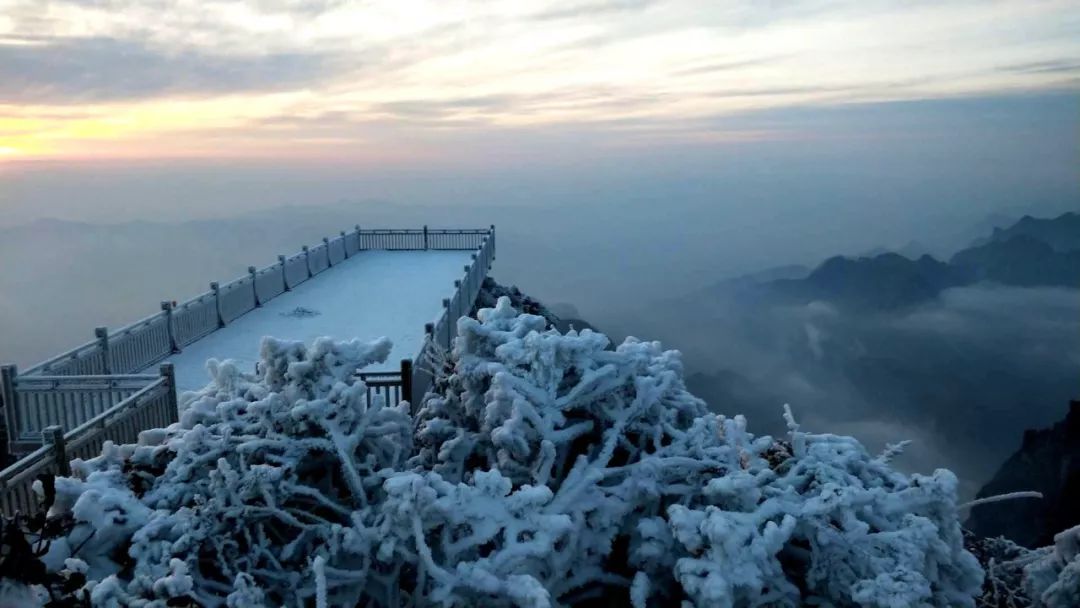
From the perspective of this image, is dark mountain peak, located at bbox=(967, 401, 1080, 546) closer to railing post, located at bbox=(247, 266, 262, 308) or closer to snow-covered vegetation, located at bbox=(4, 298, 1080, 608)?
snow-covered vegetation, located at bbox=(4, 298, 1080, 608)

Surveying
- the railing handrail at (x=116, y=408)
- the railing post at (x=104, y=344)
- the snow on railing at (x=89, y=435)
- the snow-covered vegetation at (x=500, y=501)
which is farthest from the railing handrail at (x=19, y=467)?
the railing post at (x=104, y=344)

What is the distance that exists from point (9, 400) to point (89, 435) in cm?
328

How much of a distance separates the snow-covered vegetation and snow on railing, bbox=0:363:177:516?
→ 0.88m

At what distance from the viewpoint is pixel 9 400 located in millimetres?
10875

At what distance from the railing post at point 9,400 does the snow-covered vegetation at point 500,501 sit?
4.73 m

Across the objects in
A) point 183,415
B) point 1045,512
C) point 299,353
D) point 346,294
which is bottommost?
point 1045,512

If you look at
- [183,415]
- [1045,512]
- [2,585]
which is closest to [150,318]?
[183,415]

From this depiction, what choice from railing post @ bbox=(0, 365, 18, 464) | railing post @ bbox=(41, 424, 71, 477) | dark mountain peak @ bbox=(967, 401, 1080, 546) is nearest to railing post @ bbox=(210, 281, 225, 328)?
railing post @ bbox=(0, 365, 18, 464)

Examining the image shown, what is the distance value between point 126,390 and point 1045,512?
2502 centimetres

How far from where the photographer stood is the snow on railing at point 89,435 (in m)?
7.54

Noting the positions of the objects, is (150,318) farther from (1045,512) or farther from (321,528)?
(1045,512)

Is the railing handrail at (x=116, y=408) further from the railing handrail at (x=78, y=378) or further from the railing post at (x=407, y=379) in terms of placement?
the railing post at (x=407, y=379)

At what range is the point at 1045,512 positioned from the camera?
2388cm

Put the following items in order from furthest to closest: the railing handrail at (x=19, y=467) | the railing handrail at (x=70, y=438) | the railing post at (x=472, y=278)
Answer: the railing post at (x=472, y=278)
the railing handrail at (x=70, y=438)
the railing handrail at (x=19, y=467)
